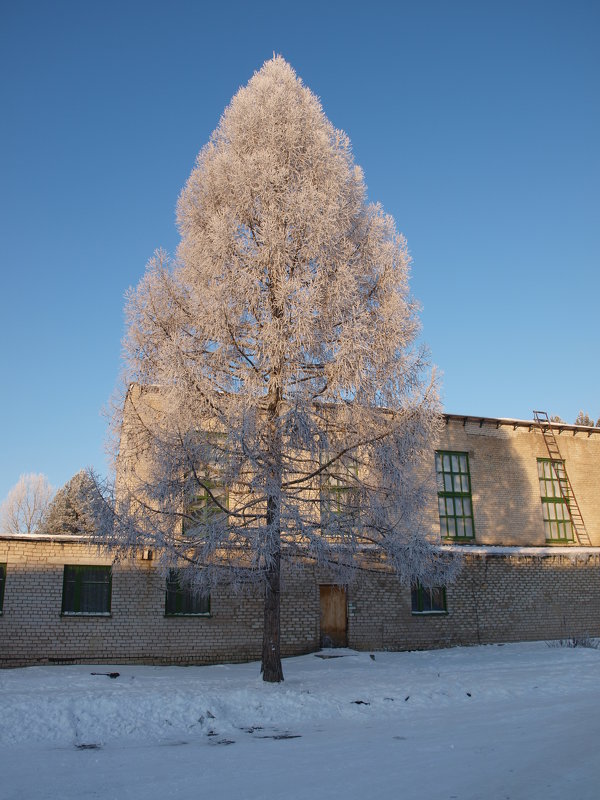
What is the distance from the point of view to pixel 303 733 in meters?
9.03

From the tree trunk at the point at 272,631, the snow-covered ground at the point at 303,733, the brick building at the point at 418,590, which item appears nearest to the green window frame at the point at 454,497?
the brick building at the point at 418,590

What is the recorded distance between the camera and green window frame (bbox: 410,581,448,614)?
18406 mm

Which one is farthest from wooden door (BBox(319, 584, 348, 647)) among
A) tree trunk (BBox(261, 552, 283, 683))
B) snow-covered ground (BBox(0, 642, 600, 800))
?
tree trunk (BBox(261, 552, 283, 683))

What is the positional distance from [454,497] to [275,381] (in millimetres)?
10640

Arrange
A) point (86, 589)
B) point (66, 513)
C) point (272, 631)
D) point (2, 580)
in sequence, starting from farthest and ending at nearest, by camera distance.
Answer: point (66, 513)
point (86, 589)
point (2, 580)
point (272, 631)

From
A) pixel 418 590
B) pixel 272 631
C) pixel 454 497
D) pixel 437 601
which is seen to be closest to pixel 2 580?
pixel 272 631

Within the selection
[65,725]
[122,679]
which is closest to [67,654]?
[122,679]

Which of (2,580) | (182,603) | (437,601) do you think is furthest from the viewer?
(437,601)

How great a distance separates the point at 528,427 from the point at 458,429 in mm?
→ 3007

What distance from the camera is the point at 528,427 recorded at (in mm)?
22422

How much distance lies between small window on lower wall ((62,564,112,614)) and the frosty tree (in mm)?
3973

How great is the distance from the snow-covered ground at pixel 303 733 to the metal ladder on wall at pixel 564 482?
8402 millimetres

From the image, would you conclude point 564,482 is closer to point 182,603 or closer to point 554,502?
point 554,502

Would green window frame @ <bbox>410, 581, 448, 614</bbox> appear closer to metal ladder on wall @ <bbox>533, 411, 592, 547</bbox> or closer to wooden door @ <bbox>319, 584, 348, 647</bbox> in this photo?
Result: wooden door @ <bbox>319, 584, 348, 647</bbox>
